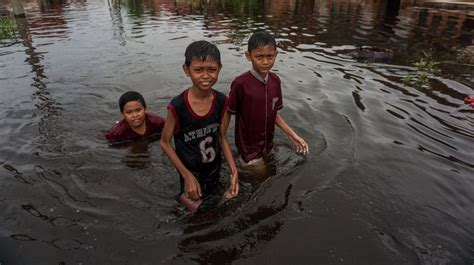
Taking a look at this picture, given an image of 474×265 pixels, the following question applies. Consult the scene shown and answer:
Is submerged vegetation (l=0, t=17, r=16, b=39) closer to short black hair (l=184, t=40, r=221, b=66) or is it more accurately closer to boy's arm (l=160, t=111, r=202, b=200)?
boy's arm (l=160, t=111, r=202, b=200)

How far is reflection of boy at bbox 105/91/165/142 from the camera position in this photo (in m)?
4.97

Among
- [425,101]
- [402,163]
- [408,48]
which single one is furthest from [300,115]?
[408,48]

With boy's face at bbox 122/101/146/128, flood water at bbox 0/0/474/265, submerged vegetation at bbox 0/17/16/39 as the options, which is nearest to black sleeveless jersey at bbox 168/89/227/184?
flood water at bbox 0/0/474/265

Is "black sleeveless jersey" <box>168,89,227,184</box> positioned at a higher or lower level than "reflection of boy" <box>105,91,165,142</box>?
higher

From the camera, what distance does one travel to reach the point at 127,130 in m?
5.25

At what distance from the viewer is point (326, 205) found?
11.5 feet

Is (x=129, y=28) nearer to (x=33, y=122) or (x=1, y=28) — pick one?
(x=1, y=28)

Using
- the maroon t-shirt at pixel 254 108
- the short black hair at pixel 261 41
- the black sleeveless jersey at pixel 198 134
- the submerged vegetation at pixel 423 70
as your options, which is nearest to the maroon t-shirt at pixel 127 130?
the maroon t-shirt at pixel 254 108

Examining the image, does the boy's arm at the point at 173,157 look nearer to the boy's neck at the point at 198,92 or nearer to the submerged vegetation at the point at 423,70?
the boy's neck at the point at 198,92

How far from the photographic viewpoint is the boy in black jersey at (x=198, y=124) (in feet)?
8.98

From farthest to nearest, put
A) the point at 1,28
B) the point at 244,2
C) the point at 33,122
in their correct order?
the point at 244,2, the point at 1,28, the point at 33,122

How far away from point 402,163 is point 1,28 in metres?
16.4

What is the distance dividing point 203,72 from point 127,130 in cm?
297

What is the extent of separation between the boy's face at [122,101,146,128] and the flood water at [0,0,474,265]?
434mm
